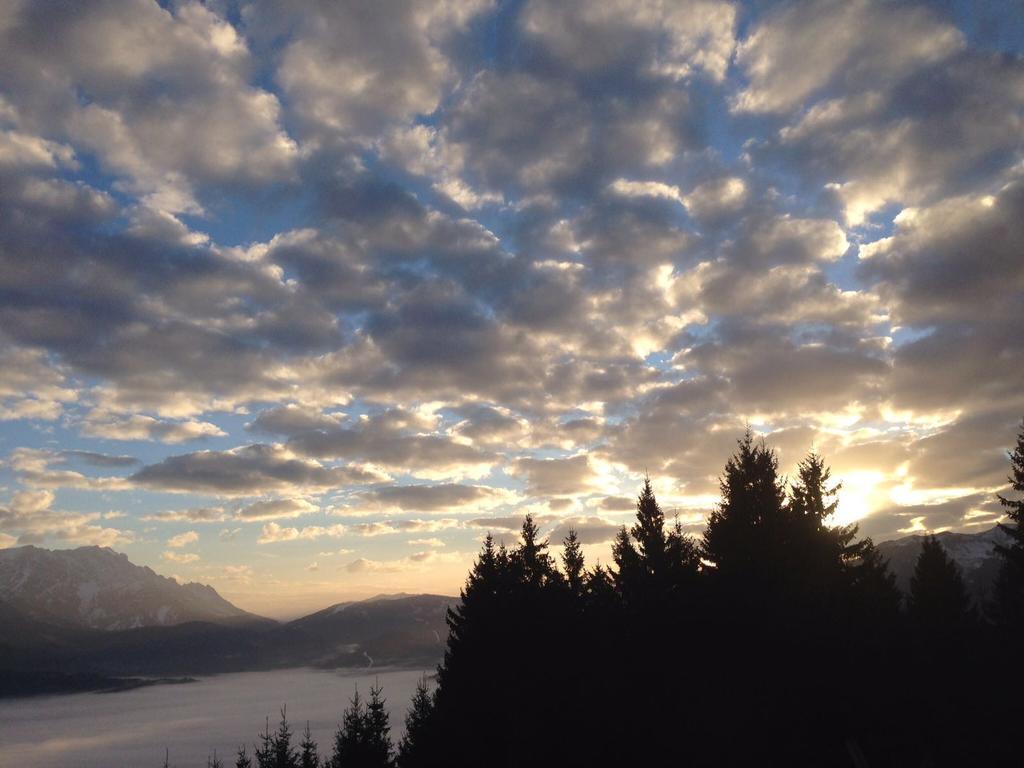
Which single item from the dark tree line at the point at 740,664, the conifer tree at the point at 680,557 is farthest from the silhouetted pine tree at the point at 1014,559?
the conifer tree at the point at 680,557

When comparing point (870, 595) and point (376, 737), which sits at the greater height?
point (870, 595)

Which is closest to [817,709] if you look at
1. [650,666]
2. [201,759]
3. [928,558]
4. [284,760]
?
[650,666]

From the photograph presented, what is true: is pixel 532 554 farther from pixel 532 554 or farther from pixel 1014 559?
pixel 1014 559

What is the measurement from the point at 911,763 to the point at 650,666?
8701 millimetres

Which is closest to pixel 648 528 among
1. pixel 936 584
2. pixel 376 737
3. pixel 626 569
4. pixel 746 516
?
pixel 626 569

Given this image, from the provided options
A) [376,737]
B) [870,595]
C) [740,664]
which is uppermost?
[870,595]

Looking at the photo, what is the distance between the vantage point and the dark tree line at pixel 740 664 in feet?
61.2

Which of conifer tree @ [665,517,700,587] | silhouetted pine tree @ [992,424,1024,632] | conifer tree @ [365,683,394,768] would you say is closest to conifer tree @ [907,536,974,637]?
silhouetted pine tree @ [992,424,1024,632]

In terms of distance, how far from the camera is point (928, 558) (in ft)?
159

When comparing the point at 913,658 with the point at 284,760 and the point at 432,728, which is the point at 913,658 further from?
the point at 284,760

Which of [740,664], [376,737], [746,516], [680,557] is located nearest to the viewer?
[740,664]

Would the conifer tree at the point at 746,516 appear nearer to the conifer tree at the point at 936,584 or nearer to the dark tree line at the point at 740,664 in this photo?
the dark tree line at the point at 740,664

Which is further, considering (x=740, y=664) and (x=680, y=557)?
(x=680, y=557)

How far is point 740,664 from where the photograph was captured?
21.2 m
